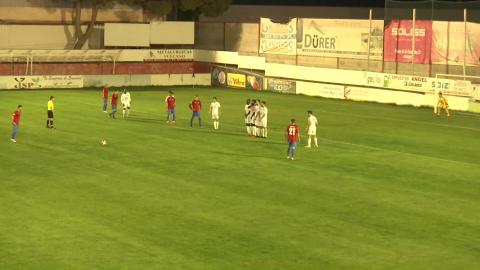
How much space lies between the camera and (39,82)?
244 ft

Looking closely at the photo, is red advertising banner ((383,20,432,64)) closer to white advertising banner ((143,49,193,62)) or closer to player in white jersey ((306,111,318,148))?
white advertising banner ((143,49,193,62))

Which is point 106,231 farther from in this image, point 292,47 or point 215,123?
point 292,47

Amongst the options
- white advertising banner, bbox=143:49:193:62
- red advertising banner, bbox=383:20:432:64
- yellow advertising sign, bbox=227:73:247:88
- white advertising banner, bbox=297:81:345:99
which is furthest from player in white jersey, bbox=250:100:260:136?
white advertising banner, bbox=143:49:193:62

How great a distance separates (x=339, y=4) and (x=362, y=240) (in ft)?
267

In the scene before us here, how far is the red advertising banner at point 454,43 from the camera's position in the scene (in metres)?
62.0

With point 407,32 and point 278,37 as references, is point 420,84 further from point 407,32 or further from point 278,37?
point 278,37

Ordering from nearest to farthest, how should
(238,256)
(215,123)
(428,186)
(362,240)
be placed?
(238,256) → (362,240) → (428,186) → (215,123)

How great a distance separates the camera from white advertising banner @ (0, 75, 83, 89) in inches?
2891

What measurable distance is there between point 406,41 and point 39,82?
95.0ft

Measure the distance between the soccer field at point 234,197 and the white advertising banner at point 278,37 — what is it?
25.8 m

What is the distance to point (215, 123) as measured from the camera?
4697 cm

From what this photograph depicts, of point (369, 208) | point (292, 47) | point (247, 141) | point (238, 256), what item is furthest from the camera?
point (292, 47)

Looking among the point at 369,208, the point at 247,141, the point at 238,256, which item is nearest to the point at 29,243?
the point at 238,256

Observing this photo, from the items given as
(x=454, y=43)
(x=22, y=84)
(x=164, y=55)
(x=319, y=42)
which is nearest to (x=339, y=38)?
(x=319, y=42)
